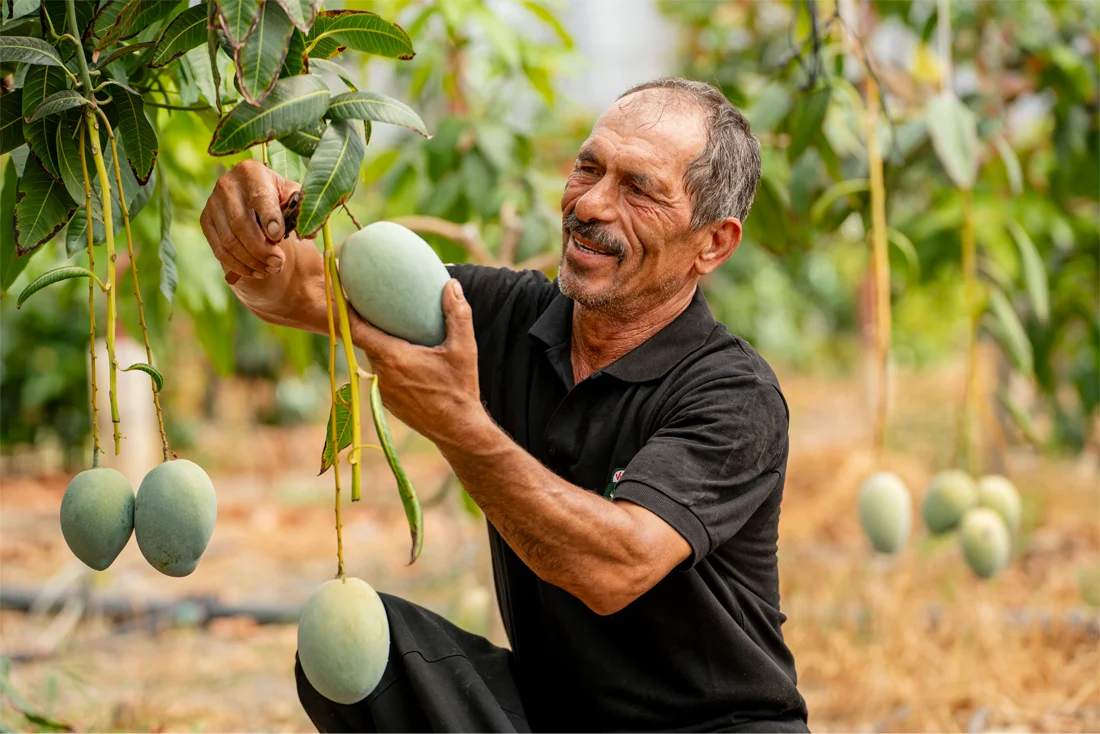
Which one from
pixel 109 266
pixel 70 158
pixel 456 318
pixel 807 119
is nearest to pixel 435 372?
pixel 456 318

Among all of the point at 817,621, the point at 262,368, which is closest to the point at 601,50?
the point at 262,368

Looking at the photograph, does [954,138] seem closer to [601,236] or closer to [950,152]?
[950,152]

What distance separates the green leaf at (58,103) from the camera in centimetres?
102

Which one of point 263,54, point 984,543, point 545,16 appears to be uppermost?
point 545,16

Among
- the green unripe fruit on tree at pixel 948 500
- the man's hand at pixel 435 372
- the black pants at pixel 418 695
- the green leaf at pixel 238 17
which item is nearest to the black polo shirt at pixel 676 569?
the black pants at pixel 418 695

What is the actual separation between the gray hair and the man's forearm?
1.46ft

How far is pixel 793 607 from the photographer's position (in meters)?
3.26

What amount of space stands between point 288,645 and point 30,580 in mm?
1126

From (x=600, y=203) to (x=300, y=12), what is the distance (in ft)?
1.80

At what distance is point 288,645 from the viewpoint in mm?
3252

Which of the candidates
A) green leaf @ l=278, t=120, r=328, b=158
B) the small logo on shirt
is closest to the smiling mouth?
the small logo on shirt

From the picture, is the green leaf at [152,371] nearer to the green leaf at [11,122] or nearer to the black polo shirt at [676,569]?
the green leaf at [11,122]

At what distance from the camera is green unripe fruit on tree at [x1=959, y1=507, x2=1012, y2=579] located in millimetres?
2098

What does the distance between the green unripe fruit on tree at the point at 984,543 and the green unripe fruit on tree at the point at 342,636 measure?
1407 millimetres
